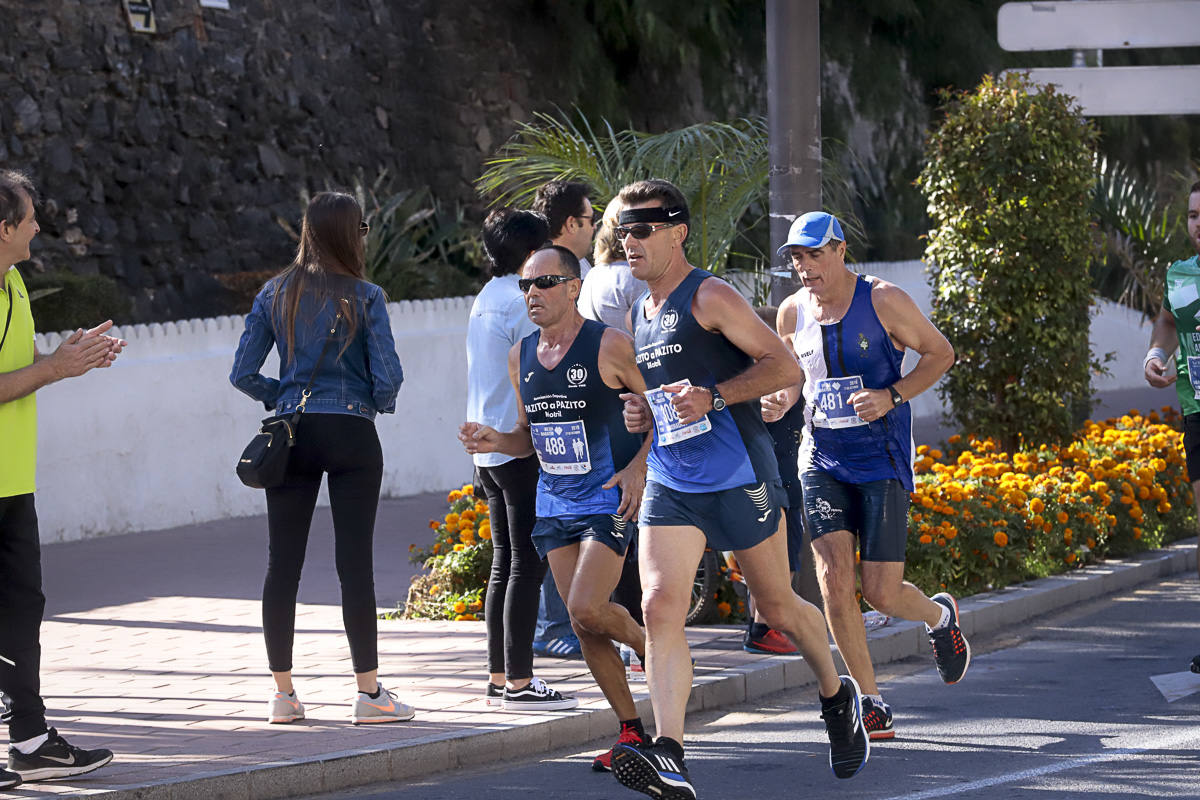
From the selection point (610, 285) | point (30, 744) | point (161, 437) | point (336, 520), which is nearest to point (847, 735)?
point (336, 520)

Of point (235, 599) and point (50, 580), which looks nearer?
point (235, 599)

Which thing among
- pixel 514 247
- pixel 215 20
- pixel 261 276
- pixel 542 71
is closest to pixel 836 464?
pixel 514 247

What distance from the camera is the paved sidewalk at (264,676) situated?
6.04 m

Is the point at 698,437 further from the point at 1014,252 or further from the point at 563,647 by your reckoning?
the point at 1014,252

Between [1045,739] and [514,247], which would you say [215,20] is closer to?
[514,247]

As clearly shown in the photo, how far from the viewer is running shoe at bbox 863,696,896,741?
21.2 ft

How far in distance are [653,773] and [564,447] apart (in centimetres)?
121

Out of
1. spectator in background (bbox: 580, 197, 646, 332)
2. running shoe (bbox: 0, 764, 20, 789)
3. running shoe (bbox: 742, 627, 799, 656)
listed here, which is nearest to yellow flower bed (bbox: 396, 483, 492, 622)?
running shoe (bbox: 742, 627, 799, 656)

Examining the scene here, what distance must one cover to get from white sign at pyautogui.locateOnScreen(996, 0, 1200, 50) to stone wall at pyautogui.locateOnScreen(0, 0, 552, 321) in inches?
295

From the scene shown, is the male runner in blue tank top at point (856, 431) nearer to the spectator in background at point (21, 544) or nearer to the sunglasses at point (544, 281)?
the sunglasses at point (544, 281)

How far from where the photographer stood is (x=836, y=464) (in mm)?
6512

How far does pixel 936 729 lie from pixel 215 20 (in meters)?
12.3

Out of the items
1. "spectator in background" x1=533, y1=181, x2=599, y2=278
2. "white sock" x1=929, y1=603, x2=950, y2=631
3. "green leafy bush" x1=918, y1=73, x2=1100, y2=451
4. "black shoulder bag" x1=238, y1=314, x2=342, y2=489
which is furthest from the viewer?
"green leafy bush" x1=918, y1=73, x2=1100, y2=451

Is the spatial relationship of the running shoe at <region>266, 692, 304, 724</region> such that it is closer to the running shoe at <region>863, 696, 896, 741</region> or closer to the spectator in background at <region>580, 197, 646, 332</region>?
the spectator in background at <region>580, 197, 646, 332</region>
